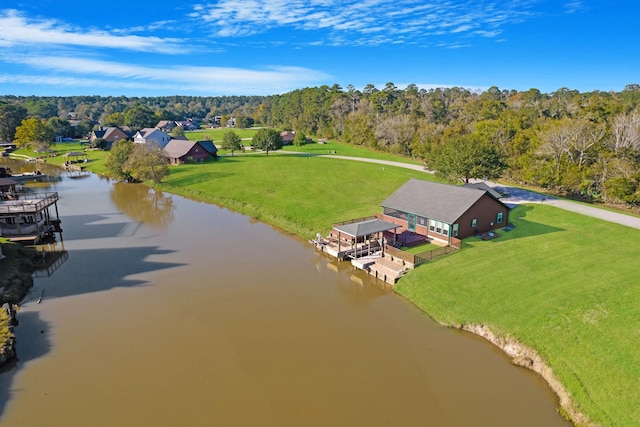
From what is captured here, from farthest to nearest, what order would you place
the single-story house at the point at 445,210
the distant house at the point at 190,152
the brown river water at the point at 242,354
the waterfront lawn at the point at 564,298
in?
the distant house at the point at 190,152 < the single-story house at the point at 445,210 < the waterfront lawn at the point at 564,298 < the brown river water at the point at 242,354

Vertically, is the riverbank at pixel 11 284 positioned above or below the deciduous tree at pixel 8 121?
below

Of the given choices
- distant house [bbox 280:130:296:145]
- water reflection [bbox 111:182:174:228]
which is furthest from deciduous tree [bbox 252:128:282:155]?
water reflection [bbox 111:182:174:228]

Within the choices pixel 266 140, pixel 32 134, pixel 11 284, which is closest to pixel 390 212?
pixel 11 284

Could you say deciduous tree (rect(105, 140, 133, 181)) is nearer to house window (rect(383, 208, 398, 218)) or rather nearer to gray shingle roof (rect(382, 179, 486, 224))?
house window (rect(383, 208, 398, 218))

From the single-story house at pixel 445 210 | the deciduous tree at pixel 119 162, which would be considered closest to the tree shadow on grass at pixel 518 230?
the single-story house at pixel 445 210

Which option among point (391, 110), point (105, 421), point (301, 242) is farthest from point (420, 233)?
point (391, 110)

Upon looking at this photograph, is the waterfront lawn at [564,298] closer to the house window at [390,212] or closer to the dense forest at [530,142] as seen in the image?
the house window at [390,212]

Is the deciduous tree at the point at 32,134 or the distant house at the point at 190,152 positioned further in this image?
the deciduous tree at the point at 32,134
